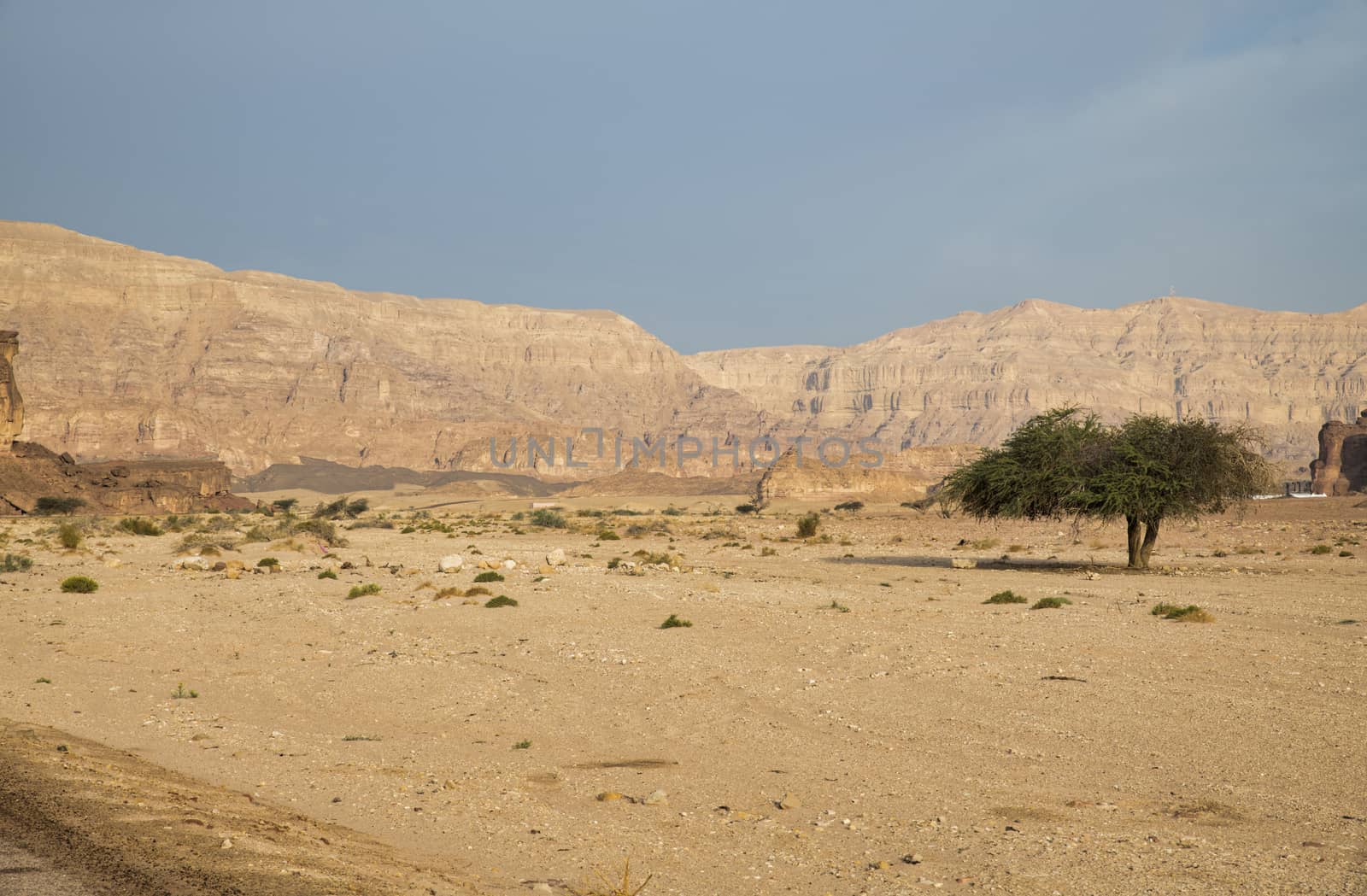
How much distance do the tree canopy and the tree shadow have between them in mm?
1484

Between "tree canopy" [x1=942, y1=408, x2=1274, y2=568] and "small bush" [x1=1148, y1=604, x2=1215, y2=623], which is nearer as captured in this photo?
"small bush" [x1=1148, y1=604, x2=1215, y2=623]

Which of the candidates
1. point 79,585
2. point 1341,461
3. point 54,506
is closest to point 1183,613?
point 79,585

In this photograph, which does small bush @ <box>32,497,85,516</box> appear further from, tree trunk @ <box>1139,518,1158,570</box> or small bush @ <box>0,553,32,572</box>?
tree trunk @ <box>1139,518,1158,570</box>

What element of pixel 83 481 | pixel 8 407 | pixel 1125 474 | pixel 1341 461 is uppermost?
pixel 1341 461

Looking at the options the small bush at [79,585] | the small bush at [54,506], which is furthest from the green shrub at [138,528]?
the small bush at [79,585]

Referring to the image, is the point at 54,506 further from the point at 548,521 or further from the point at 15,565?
the point at 15,565

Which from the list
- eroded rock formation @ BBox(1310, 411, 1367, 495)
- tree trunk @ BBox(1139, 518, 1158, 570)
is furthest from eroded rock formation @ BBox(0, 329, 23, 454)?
eroded rock formation @ BBox(1310, 411, 1367, 495)

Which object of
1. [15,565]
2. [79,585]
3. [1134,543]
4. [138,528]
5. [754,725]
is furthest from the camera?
[138,528]

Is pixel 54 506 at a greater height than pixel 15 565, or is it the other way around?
pixel 15 565

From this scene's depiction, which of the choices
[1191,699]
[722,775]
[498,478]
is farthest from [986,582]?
[498,478]

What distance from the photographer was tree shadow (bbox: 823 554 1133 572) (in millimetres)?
32125

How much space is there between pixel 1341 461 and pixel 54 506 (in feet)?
372

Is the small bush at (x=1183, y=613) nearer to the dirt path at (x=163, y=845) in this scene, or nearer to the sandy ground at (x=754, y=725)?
the sandy ground at (x=754, y=725)

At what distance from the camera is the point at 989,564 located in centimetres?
3516
